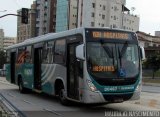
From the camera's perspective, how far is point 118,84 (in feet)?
47.5

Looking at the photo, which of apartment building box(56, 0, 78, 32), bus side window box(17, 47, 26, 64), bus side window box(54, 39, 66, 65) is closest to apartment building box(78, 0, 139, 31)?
apartment building box(56, 0, 78, 32)

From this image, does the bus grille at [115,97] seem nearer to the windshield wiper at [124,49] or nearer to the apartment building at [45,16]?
the windshield wiper at [124,49]

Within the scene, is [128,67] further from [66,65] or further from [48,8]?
[48,8]

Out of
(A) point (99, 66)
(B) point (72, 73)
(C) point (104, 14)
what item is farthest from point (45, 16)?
(A) point (99, 66)

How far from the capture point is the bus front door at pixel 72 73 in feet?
50.1

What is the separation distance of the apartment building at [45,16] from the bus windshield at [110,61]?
124 metres

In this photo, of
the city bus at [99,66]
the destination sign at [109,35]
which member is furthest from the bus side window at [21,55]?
the destination sign at [109,35]

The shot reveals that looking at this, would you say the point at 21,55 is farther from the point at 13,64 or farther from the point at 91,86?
the point at 91,86

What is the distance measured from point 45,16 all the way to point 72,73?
127731 millimetres

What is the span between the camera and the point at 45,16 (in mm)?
142125

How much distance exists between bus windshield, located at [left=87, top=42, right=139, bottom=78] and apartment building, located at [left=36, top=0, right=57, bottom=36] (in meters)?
124

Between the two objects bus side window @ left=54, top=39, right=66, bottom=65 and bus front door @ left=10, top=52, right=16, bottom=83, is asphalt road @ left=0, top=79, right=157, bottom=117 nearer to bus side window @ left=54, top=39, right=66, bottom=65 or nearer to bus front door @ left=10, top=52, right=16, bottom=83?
bus side window @ left=54, top=39, right=66, bottom=65

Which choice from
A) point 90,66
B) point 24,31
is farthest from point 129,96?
point 24,31

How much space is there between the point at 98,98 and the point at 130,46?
239cm
